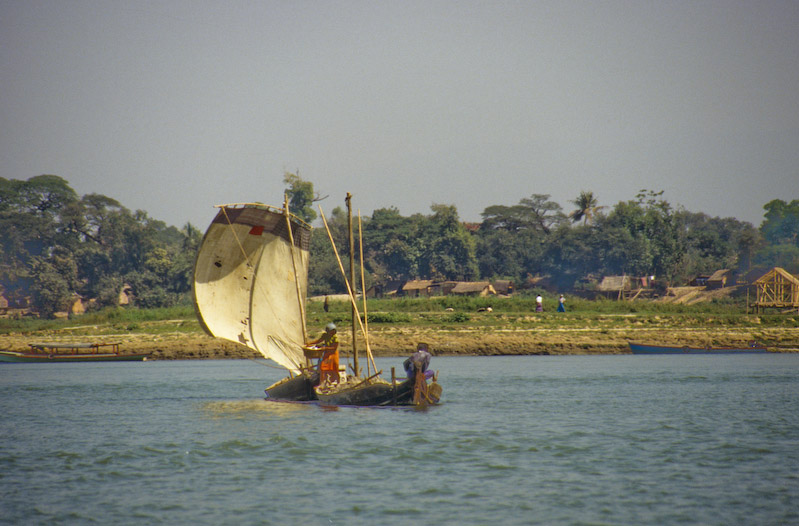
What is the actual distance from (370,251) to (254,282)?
260 ft


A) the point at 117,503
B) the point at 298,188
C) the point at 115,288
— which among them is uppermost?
the point at 298,188

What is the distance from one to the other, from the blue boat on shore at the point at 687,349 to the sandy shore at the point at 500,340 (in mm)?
788

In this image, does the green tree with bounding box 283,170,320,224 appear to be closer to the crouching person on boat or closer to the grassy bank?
the grassy bank

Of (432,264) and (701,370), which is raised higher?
(432,264)

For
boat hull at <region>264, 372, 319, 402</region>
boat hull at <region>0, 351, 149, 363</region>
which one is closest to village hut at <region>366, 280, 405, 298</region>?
boat hull at <region>0, 351, 149, 363</region>

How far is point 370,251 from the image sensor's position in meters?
109

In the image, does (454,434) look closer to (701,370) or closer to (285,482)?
(285,482)

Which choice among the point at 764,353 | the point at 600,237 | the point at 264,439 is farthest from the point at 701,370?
the point at 600,237

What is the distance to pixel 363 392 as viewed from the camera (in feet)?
86.2

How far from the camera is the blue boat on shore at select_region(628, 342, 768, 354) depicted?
48406mm

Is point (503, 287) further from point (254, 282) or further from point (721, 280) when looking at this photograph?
point (254, 282)

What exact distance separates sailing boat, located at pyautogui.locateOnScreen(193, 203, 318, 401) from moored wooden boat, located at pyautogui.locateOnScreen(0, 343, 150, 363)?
21.7m

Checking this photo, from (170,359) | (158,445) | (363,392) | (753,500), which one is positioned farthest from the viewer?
(170,359)

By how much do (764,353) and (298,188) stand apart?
6758 centimetres
